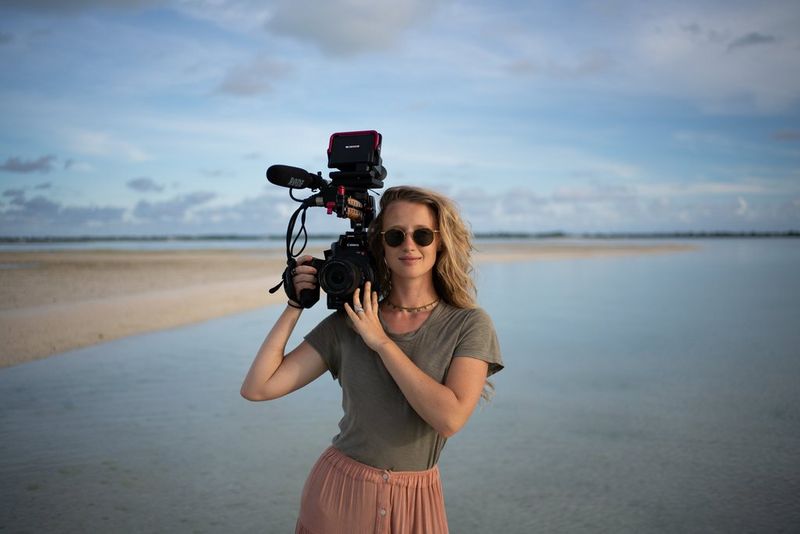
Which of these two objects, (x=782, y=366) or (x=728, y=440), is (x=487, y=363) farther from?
(x=782, y=366)

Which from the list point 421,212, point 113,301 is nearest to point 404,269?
point 421,212

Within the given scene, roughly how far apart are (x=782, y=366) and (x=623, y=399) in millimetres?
2931

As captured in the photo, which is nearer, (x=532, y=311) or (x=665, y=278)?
(x=532, y=311)

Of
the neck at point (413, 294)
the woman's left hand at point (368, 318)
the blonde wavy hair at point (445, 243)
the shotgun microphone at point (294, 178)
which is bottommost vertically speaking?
the woman's left hand at point (368, 318)

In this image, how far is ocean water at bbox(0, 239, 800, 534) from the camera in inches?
160

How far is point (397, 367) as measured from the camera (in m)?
1.79

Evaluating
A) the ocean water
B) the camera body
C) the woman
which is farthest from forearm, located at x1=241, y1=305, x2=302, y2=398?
the ocean water

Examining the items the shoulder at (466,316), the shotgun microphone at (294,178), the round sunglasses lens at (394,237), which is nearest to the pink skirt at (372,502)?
the shoulder at (466,316)

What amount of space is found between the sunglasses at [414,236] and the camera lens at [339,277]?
15 centimetres

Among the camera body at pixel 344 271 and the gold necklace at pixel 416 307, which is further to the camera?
the gold necklace at pixel 416 307

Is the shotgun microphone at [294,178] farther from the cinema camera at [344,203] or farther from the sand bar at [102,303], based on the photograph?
the sand bar at [102,303]

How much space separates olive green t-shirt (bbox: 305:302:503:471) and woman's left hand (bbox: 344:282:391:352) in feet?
0.44

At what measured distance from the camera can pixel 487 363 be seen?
6.39ft

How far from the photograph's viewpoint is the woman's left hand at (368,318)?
71.4 inches
